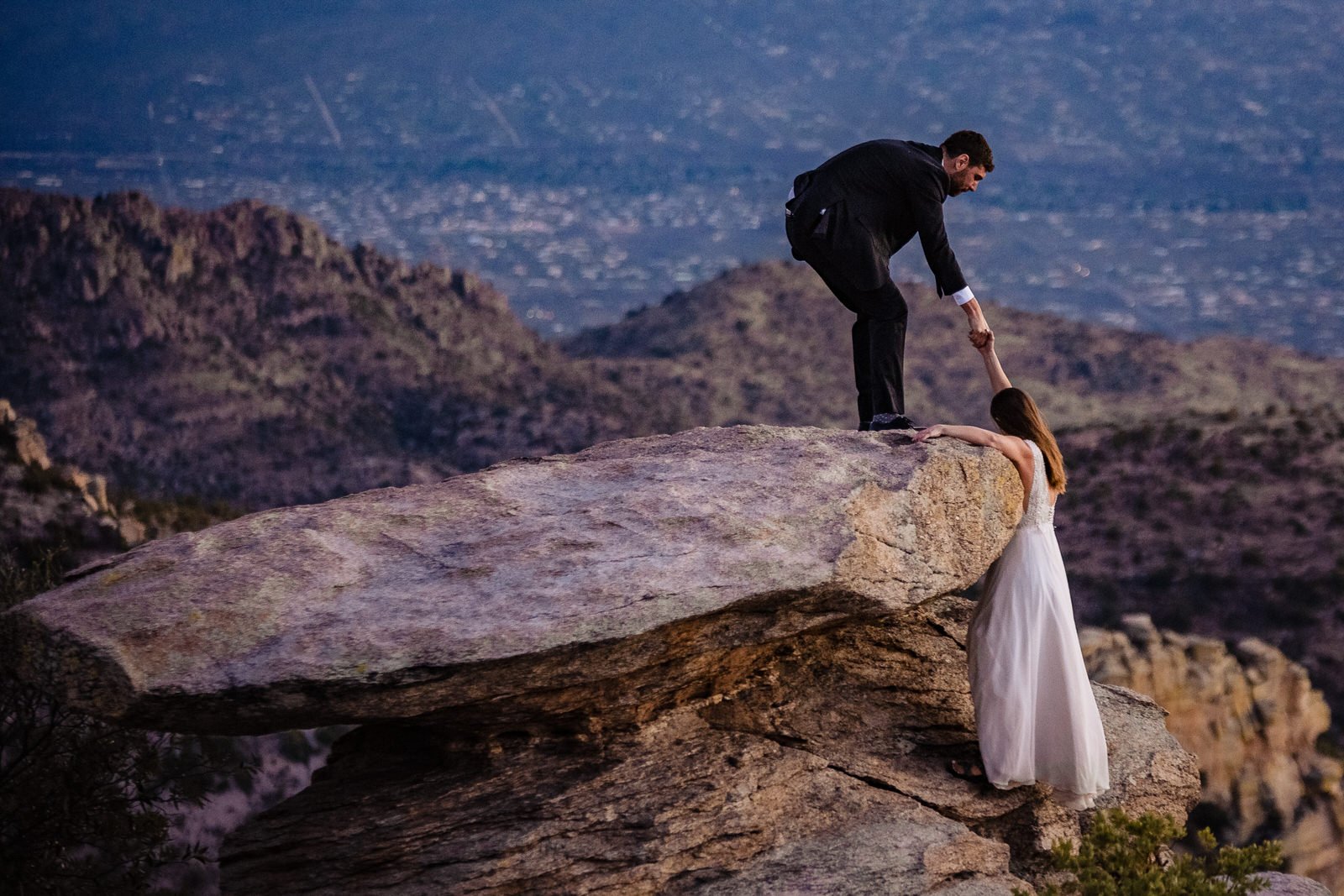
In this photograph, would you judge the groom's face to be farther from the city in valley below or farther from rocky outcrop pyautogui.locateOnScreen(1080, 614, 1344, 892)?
the city in valley below

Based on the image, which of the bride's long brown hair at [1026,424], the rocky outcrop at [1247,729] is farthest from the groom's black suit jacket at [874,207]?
the rocky outcrop at [1247,729]

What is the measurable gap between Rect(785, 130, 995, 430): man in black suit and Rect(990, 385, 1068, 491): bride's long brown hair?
23.6 inches

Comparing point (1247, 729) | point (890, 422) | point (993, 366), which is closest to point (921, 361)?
point (1247, 729)

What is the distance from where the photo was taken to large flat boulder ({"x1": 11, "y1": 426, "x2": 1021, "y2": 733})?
10031 mm

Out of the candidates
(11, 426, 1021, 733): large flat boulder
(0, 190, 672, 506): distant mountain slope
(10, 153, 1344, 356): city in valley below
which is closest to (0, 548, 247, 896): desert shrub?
(11, 426, 1021, 733): large flat boulder

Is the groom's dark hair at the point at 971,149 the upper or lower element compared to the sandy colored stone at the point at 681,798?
upper

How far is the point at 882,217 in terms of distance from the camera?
1301 cm

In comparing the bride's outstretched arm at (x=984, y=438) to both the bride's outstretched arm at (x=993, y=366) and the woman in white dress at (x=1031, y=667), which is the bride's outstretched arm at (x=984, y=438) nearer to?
the woman in white dress at (x=1031, y=667)

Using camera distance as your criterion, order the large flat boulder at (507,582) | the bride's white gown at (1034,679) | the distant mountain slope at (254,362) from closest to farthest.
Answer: the large flat boulder at (507,582) < the bride's white gown at (1034,679) < the distant mountain slope at (254,362)

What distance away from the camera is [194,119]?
12256cm

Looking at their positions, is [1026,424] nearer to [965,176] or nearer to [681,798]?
[965,176]

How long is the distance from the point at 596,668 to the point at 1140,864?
16.9 feet

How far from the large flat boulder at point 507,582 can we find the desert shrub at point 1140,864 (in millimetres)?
2603

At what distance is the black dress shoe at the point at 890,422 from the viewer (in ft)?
43.9
